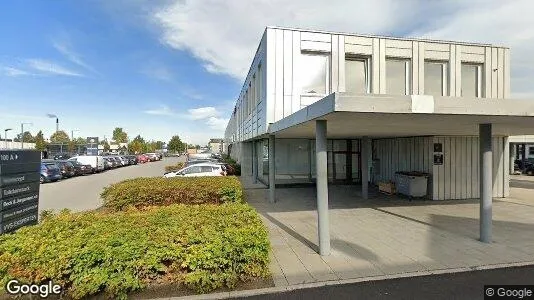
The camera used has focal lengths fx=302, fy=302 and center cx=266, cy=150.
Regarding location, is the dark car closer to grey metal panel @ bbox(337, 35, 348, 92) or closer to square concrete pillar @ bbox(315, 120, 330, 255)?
grey metal panel @ bbox(337, 35, 348, 92)

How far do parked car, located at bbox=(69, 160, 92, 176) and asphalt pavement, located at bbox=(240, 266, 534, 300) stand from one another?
2523cm

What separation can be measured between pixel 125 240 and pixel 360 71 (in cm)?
1070

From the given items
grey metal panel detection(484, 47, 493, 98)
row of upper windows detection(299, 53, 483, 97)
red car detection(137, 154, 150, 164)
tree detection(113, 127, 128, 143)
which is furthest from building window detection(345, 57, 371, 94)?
tree detection(113, 127, 128, 143)

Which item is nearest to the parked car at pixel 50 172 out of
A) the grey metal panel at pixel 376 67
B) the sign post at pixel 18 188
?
the sign post at pixel 18 188

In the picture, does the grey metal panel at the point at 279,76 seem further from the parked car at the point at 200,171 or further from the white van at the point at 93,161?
the white van at the point at 93,161

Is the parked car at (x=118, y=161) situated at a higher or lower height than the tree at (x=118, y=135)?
lower

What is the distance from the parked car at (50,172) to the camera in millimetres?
19394

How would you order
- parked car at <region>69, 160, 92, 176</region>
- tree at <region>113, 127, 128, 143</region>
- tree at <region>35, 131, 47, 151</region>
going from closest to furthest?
parked car at <region>69, 160, 92, 176</region> < tree at <region>35, 131, 47, 151</region> < tree at <region>113, 127, 128, 143</region>

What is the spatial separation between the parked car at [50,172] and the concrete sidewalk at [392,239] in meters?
16.2

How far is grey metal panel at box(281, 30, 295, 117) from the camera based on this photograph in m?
10.6

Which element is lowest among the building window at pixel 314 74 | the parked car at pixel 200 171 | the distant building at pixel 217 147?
the parked car at pixel 200 171

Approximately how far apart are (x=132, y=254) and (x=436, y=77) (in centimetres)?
1315

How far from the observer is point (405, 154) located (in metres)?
12.8

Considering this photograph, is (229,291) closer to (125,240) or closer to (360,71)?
(125,240)
